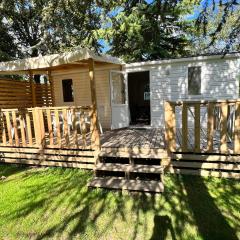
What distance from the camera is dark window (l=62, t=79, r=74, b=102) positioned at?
8672mm

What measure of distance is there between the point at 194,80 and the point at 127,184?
4466mm

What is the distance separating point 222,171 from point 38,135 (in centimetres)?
377

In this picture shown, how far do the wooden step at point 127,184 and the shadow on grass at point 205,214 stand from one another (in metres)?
0.50

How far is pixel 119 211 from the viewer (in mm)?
3467

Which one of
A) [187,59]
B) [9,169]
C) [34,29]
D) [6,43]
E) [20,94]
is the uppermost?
[34,29]

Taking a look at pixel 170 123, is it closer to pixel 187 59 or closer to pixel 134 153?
pixel 134 153

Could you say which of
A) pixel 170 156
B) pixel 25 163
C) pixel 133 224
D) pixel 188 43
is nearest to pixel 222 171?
pixel 170 156

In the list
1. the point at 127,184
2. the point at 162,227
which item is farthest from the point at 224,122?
the point at 162,227

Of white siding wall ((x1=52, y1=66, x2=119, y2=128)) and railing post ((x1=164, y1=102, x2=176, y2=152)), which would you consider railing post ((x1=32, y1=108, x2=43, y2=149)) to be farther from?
white siding wall ((x1=52, y1=66, x2=119, y2=128))

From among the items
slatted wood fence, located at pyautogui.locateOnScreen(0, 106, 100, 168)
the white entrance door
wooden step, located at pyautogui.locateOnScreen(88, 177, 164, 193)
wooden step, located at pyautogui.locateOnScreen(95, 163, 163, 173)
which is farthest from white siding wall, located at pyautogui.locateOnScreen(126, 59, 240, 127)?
wooden step, located at pyautogui.locateOnScreen(88, 177, 164, 193)

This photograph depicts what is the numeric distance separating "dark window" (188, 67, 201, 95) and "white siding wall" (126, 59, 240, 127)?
9 centimetres

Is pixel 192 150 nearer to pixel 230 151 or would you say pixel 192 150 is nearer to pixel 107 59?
pixel 230 151

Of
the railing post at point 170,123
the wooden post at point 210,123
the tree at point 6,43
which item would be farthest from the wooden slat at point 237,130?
the tree at point 6,43

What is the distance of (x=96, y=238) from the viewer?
295cm
